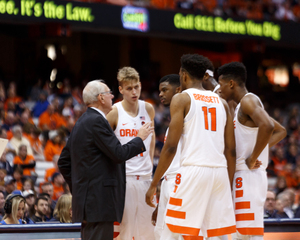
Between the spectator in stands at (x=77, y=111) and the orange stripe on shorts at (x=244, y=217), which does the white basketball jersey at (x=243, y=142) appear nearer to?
the orange stripe on shorts at (x=244, y=217)

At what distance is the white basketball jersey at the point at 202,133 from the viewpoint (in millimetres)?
4156

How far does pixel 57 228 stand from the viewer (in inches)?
221

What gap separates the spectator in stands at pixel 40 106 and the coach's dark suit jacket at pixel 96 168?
8.12 meters


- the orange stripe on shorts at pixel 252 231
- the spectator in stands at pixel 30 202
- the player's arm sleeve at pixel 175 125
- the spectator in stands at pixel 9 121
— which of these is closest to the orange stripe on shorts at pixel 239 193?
the orange stripe on shorts at pixel 252 231

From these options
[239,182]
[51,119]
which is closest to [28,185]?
[51,119]

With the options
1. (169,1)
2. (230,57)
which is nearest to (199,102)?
(169,1)

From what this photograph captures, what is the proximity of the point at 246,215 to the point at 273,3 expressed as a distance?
15.8 meters

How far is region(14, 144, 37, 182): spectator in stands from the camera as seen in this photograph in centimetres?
983

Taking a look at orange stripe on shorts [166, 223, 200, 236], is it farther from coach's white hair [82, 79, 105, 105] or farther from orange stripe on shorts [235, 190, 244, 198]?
coach's white hair [82, 79, 105, 105]

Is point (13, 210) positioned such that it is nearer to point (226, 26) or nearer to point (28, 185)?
point (28, 185)

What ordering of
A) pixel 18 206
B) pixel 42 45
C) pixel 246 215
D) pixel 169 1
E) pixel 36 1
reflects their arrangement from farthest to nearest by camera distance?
pixel 42 45 < pixel 169 1 < pixel 36 1 < pixel 18 206 < pixel 246 215

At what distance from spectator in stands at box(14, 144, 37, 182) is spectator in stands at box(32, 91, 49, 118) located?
2.48 meters

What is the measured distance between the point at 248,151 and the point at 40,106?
8.64 meters

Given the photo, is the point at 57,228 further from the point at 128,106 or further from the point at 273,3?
the point at 273,3
